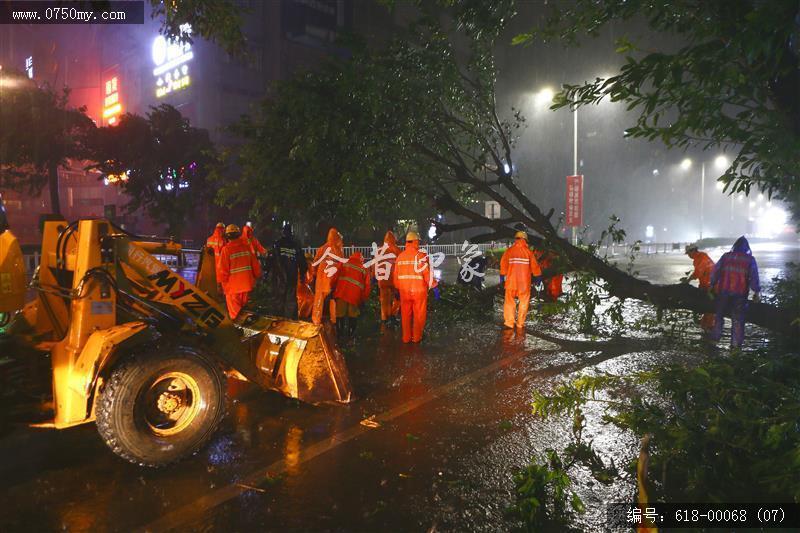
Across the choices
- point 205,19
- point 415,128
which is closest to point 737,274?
point 415,128

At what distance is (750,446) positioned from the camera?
3.28 metres

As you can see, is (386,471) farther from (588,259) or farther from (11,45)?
(11,45)

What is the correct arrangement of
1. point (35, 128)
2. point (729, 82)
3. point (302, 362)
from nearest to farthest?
point (729, 82) → point (302, 362) → point (35, 128)

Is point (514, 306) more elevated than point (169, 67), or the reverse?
point (169, 67)

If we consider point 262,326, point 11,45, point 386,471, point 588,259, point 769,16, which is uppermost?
point 11,45

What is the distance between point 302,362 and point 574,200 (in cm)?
2374

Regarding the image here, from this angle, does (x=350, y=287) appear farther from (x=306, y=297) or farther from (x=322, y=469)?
(x=322, y=469)

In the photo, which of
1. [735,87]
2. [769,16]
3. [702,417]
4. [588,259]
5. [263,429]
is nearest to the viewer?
[769,16]

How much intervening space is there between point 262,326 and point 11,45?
249 ft

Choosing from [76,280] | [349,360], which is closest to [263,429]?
[76,280]

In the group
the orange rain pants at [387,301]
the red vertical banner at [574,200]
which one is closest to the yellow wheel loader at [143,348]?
the orange rain pants at [387,301]

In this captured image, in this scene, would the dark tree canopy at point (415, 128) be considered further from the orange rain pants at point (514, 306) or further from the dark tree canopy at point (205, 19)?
the dark tree canopy at point (205, 19)

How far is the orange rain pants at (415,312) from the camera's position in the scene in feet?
26.2

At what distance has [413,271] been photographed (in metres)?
7.80
